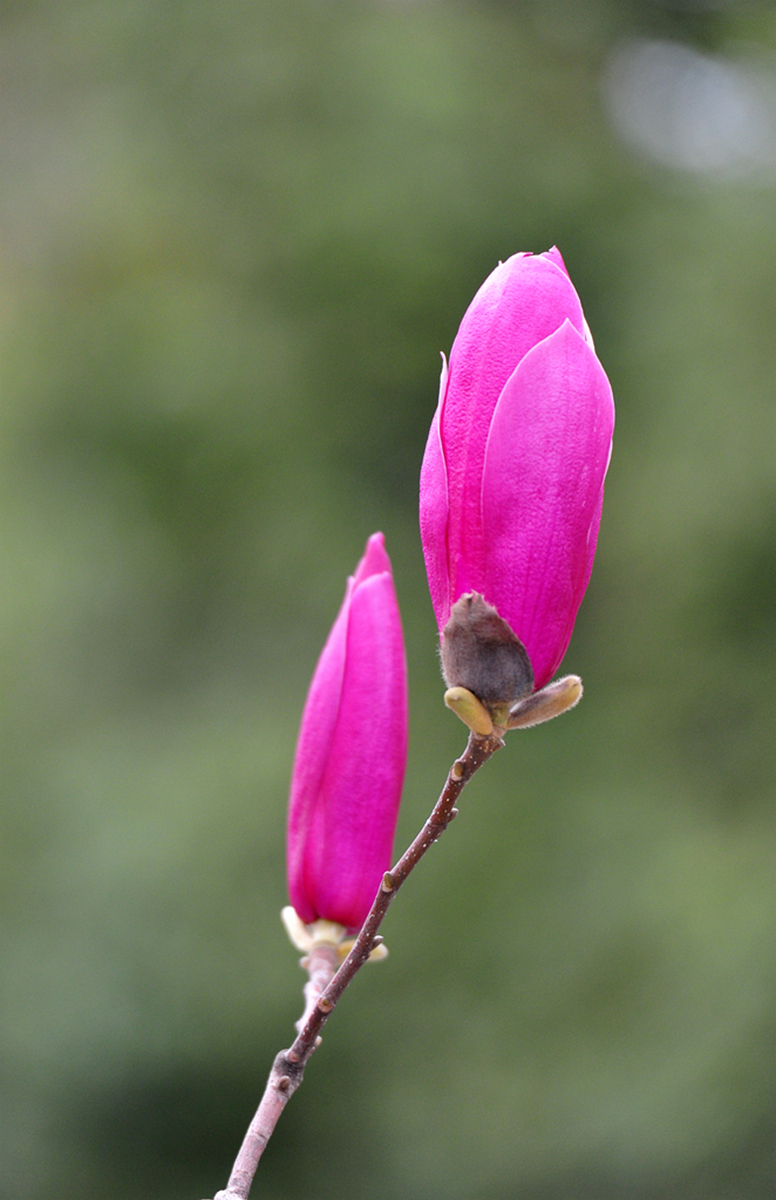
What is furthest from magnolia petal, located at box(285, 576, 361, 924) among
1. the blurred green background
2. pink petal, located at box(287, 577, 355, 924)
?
the blurred green background

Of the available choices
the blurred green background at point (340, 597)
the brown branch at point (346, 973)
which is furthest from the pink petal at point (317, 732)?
the blurred green background at point (340, 597)

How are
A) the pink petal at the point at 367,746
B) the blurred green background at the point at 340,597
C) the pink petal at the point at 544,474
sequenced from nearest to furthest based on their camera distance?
the pink petal at the point at 544,474
the pink petal at the point at 367,746
the blurred green background at the point at 340,597

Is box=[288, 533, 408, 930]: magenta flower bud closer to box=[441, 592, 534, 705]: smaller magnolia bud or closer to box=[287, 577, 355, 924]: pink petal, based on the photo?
box=[287, 577, 355, 924]: pink petal

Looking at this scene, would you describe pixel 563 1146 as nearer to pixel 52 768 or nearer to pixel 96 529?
pixel 52 768

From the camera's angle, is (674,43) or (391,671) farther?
(674,43)

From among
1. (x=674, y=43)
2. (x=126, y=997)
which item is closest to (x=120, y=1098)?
(x=126, y=997)

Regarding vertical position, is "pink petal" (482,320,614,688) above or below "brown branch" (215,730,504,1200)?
above

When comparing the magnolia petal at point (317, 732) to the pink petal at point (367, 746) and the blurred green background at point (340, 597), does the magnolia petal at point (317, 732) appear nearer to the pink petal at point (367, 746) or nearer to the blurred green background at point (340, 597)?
the pink petal at point (367, 746)
